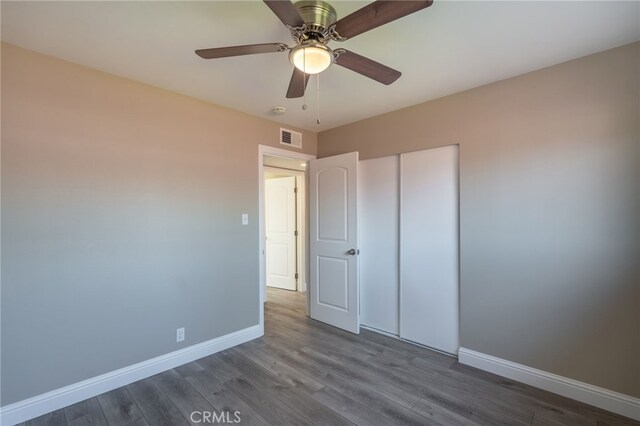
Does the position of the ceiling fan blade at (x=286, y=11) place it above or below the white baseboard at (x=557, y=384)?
above

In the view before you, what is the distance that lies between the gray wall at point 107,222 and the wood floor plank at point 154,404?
23 centimetres

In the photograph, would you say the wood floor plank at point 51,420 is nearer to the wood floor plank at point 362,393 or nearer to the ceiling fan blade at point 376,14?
the wood floor plank at point 362,393

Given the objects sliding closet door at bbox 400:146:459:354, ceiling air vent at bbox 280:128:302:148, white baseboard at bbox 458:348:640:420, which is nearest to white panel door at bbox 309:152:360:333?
ceiling air vent at bbox 280:128:302:148

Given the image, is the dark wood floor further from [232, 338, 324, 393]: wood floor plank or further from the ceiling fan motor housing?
the ceiling fan motor housing

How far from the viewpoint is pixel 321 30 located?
1479mm

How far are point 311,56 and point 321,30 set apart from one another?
0.13m

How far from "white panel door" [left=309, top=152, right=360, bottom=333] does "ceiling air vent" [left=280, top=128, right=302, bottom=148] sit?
302mm

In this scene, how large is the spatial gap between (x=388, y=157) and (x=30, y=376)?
3.48 metres

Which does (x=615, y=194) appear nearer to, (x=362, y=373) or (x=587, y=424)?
(x=587, y=424)

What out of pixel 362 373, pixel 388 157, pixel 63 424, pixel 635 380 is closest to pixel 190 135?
pixel 388 157

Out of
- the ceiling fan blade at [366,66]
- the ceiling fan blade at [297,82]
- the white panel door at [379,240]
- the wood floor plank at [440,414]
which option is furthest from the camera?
the white panel door at [379,240]

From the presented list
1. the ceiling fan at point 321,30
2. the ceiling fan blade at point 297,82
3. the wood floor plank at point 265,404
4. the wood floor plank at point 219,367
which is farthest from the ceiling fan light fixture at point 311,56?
the wood floor plank at point 219,367

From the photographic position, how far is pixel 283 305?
437 centimetres

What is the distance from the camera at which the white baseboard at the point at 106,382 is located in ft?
6.33
